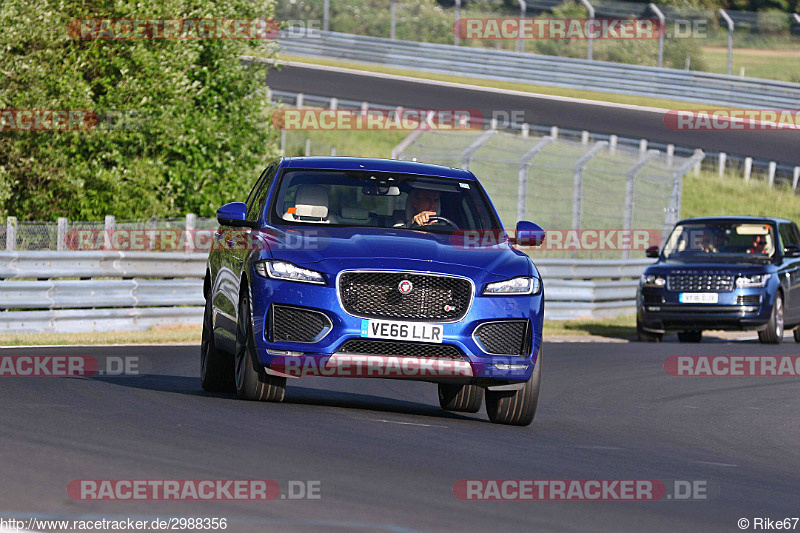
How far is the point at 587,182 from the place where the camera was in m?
28.5

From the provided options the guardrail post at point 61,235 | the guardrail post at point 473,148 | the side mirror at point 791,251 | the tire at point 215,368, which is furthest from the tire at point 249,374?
the guardrail post at point 473,148

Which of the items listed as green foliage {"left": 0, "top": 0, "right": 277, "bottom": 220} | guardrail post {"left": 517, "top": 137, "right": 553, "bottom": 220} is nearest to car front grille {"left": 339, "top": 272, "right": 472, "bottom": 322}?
green foliage {"left": 0, "top": 0, "right": 277, "bottom": 220}

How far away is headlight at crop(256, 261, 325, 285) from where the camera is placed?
942 cm

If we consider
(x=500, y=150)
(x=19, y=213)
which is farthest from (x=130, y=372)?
(x=500, y=150)

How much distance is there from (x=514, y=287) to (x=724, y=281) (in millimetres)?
11670

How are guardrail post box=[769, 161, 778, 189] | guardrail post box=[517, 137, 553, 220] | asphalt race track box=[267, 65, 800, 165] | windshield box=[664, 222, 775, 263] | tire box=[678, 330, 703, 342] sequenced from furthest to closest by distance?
asphalt race track box=[267, 65, 800, 165], guardrail post box=[769, 161, 778, 189], guardrail post box=[517, 137, 553, 220], tire box=[678, 330, 703, 342], windshield box=[664, 222, 775, 263]

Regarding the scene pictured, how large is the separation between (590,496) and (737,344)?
14.1 meters

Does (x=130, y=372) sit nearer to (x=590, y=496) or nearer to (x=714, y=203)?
(x=590, y=496)

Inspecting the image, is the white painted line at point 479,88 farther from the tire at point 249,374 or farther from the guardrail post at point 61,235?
the tire at point 249,374

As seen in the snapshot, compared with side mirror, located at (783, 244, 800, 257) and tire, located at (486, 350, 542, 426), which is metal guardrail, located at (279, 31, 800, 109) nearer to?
side mirror, located at (783, 244, 800, 257)

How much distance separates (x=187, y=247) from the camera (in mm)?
A: 21438

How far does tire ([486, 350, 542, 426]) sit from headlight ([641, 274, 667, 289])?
439 inches

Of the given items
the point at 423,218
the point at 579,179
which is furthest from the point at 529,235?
the point at 579,179

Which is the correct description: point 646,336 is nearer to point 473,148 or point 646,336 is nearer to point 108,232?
point 473,148
